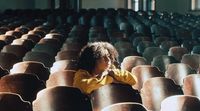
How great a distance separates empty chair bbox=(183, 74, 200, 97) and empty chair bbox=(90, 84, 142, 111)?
0.73 metres

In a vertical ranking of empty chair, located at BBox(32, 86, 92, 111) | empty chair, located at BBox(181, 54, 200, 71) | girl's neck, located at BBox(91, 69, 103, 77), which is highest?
girl's neck, located at BBox(91, 69, 103, 77)

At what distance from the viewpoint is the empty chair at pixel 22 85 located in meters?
4.32

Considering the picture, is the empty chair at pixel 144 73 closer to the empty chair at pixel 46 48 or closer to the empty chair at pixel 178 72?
the empty chair at pixel 178 72

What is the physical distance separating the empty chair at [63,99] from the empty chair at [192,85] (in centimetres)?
131

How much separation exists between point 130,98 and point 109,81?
23 cm

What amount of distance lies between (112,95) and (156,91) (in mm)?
539

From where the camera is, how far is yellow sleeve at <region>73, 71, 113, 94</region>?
394 centimetres

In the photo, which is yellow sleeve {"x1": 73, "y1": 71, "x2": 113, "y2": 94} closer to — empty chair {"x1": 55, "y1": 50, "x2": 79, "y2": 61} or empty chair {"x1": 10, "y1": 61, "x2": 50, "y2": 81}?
empty chair {"x1": 10, "y1": 61, "x2": 50, "y2": 81}

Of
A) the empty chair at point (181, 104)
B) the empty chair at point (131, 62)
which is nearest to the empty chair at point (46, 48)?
the empty chair at point (131, 62)

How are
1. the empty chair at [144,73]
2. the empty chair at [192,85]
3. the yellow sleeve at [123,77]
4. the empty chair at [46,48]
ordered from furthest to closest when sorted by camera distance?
the empty chair at [46,48] < the empty chair at [144,73] < the empty chair at [192,85] < the yellow sleeve at [123,77]

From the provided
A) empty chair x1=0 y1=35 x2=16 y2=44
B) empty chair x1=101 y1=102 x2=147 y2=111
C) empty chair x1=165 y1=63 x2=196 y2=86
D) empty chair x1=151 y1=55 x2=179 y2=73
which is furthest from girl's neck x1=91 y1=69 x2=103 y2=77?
empty chair x1=0 y1=35 x2=16 y2=44

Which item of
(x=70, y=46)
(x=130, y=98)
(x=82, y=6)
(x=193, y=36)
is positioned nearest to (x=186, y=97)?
(x=130, y=98)

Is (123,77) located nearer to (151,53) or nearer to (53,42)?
(151,53)

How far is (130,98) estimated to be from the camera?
405 cm
